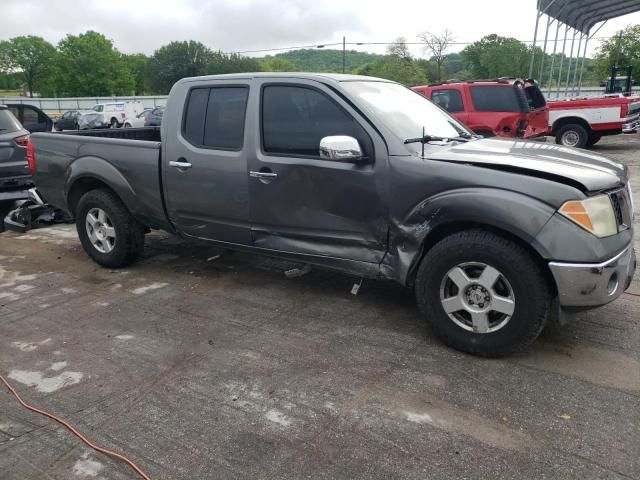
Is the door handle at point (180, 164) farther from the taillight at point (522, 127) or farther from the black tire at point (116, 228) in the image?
the taillight at point (522, 127)

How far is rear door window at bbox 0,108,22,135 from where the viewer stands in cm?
778

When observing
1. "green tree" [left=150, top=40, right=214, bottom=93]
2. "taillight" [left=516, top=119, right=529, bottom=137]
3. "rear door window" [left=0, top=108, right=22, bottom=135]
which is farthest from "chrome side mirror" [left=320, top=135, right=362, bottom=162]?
"green tree" [left=150, top=40, right=214, bottom=93]

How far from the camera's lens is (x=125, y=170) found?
4.95m

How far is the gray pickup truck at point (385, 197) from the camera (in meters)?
3.10

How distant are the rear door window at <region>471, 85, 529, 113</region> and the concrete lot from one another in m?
7.46

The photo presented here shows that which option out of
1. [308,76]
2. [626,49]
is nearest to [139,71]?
[626,49]

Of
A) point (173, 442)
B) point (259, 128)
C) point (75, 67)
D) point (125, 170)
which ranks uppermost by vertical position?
point (75, 67)

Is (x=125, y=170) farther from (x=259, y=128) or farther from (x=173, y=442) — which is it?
(x=173, y=442)

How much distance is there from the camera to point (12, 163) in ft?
25.0

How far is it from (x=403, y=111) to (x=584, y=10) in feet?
67.7

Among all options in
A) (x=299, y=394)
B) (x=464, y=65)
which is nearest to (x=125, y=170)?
(x=299, y=394)

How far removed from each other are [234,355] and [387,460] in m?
1.40

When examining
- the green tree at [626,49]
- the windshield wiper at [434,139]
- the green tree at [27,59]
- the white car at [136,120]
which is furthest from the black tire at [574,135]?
the green tree at [27,59]

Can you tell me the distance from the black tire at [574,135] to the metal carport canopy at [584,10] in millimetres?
5967
